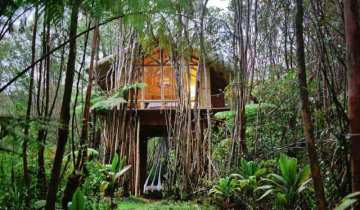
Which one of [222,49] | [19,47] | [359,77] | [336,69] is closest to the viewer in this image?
[359,77]

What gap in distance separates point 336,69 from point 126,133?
3.89 meters

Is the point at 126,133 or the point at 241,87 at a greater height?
the point at 241,87

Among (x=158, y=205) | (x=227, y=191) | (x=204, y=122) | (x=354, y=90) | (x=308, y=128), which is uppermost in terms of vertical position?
(x=354, y=90)

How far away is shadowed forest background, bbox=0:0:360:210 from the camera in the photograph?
142 centimetres

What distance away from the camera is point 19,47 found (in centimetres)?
966

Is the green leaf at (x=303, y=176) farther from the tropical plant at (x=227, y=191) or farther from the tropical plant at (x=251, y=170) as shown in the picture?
the tropical plant at (x=227, y=191)

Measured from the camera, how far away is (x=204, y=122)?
6.60m

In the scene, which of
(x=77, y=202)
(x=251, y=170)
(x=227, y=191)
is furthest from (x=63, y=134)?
(x=227, y=191)

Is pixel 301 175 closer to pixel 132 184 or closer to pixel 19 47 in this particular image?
pixel 132 184

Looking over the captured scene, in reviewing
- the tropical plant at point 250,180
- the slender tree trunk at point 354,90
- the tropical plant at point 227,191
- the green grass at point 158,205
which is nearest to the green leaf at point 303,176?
the tropical plant at point 250,180

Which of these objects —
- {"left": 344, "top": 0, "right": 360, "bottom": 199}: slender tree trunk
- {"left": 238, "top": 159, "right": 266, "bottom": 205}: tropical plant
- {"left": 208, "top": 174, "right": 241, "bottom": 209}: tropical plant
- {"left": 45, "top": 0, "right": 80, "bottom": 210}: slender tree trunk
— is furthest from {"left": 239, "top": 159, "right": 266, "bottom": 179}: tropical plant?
{"left": 45, "top": 0, "right": 80, "bottom": 210}: slender tree trunk

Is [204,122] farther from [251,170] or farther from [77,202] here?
[77,202]

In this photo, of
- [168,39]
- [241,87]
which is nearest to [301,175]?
[241,87]

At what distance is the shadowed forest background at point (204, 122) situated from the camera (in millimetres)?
1418
